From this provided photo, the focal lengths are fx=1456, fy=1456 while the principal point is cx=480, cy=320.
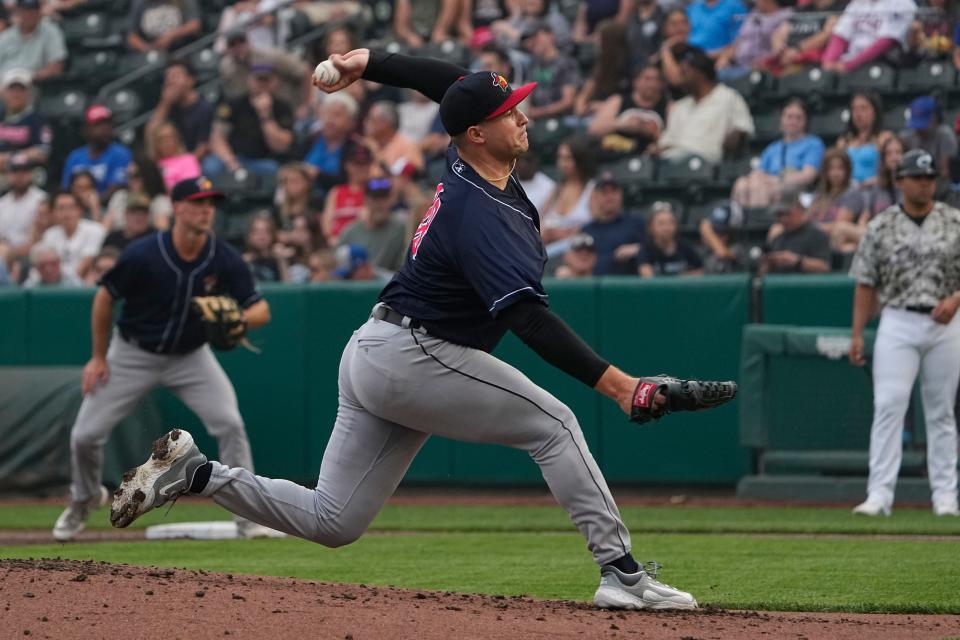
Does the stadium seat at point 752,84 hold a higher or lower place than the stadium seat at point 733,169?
higher

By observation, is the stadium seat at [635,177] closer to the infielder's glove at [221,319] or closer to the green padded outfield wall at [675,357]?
the green padded outfield wall at [675,357]

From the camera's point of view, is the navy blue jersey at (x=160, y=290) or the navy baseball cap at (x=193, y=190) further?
the navy blue jersey at (x=160, y=290)

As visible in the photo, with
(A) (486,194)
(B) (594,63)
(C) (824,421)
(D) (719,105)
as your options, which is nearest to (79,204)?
(B) (594,63)

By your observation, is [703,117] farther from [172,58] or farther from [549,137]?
[172,58]

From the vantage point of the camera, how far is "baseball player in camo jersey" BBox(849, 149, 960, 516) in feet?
29.1

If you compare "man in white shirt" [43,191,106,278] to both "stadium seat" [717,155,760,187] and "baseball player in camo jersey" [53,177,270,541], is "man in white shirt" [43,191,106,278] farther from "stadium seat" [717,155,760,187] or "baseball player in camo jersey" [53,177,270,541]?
"stadium seat" [717,155,760,187]

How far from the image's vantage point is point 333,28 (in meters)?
14.8

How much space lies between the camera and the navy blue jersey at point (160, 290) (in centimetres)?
855

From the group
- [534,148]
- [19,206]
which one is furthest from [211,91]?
[534,148]

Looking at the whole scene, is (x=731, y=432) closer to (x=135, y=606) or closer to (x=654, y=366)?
(x=654, y=366)

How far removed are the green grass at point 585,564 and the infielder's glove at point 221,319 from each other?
1.19 meters

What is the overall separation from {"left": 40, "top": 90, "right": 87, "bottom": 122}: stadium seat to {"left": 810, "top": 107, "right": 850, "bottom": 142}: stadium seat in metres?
8.12

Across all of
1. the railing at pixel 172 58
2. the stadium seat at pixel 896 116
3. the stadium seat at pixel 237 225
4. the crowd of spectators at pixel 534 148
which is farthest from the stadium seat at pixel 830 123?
the railing at pixel 172 58

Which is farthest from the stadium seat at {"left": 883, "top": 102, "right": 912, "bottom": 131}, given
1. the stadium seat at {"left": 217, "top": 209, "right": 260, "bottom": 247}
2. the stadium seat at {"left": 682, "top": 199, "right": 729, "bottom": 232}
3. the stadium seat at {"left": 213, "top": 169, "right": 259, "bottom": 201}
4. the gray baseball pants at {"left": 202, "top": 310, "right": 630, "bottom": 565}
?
the gray baseball pants at {"left": 202, "top": 310, "right": 630, "bottom": 565}
